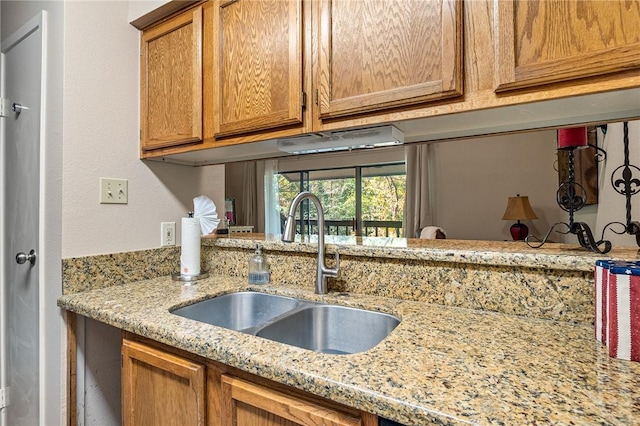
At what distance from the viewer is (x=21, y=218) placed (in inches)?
57.6

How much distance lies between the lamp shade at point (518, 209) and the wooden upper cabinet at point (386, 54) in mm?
931

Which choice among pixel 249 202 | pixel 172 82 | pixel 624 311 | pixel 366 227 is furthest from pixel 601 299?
pixel 249 202

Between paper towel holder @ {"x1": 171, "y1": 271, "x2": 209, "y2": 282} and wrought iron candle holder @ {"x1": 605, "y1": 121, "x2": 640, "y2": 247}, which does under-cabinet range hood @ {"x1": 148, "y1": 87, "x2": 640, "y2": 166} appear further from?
paper towel holder @ {"x1": 171, "y1": 271, "x2": 209, "y2": 282}

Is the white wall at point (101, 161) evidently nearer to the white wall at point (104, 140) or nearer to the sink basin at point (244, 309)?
the white wall at point (104, 140)

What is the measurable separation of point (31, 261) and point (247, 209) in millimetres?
1194

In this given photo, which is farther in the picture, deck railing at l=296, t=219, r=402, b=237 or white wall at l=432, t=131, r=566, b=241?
deck railing at l=296, t=219, r=402, b=237

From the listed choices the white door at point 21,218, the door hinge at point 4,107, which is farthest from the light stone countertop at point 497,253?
the door hinge at point 4,107

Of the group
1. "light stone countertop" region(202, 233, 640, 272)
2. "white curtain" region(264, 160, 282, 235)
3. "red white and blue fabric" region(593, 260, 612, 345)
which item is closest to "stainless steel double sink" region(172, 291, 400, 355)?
"light stone countertop" region(202, 233, 640, 272)

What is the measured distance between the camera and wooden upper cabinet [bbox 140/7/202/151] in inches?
53.0

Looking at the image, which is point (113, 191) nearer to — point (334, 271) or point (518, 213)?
point (334, 271)

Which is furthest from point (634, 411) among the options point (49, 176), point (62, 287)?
point (49, 176)

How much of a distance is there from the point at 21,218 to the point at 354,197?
1.71 metres

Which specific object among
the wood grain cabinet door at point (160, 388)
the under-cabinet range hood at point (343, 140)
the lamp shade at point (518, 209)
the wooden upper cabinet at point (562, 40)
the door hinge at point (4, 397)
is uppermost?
the wooden upper cabinet at point (562, 40)

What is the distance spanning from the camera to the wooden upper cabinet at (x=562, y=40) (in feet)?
2.28
